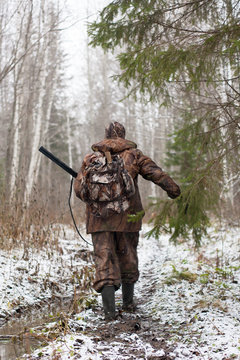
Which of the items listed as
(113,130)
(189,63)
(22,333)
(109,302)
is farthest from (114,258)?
(189,63)

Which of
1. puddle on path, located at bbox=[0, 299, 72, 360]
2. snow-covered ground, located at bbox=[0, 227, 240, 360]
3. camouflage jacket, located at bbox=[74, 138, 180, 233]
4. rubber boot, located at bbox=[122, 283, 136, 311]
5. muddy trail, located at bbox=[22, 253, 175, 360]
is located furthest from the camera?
rubber boot, located at bbox=[122, 283, 136, 311]

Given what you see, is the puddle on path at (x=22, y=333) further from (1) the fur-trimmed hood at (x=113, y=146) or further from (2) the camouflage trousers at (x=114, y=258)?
(1) the fur-trimmed hood at (x=113, y=146)

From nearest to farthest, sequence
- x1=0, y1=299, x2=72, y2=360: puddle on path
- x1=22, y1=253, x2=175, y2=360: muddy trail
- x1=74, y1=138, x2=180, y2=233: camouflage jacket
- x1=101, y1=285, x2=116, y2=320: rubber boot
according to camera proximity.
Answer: x1=22, y1=253, x2=175, y2=360: muddy trail, x1=0, y1=299, x2=72, y2=360: puddle on path, x1=101, y1=285, x2=116, y2=320: rubber boot, x1=74, y1=138, x2=180, y2=233: camouflage jacket

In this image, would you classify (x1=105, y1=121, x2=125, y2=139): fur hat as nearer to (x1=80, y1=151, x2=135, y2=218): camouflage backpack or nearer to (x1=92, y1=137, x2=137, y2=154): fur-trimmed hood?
(x1=92, y1=137, x2=137, y2=154): fur-trimmed hood

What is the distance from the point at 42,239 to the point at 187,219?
3.07m

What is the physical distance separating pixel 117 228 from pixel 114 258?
328 millimetres

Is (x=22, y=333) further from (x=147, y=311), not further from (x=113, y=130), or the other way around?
(x=113, y=130)

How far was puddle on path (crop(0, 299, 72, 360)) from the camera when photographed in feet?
9.42

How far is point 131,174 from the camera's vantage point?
12.5 ft

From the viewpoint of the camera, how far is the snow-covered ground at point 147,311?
2.68m

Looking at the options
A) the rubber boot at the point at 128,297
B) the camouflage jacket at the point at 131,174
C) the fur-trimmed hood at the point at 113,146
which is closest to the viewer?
the camouflage jacket at the point at 131,174

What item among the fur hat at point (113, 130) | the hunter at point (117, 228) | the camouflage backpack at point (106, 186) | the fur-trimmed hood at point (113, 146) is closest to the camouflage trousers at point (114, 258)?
the hunter at point (117, 228)

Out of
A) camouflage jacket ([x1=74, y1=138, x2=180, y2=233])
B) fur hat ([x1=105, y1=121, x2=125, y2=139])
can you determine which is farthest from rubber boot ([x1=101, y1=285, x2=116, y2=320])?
fur hat ([x1=105, y1=121, x2=125, y2=139])

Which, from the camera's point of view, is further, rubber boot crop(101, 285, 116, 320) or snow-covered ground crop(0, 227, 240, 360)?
rubber boot crop(101, 285, 116, 320)
